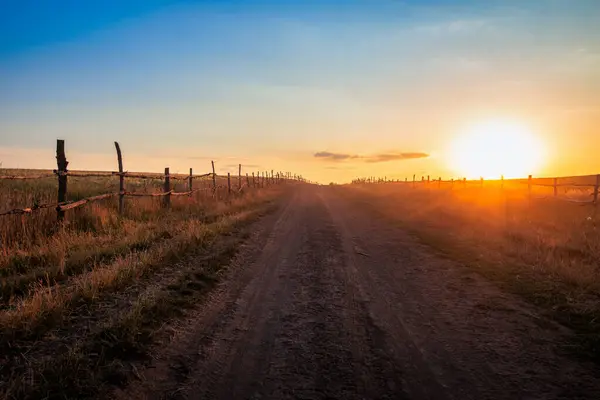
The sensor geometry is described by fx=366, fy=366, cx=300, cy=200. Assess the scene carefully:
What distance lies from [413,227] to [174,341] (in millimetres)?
11868

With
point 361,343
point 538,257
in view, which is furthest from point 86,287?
point 538,257

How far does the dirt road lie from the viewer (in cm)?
355

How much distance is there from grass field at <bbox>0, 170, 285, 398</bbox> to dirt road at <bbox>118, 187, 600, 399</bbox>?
513mm

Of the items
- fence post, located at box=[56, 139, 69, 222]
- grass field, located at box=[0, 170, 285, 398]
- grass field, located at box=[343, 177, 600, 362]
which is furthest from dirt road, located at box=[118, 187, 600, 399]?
fence post, located at box=[56, 139, 69, 222]

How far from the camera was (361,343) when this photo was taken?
176 inches

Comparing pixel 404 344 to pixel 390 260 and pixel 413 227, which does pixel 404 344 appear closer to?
pixel 390 260

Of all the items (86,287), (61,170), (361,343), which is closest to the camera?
(361,343)

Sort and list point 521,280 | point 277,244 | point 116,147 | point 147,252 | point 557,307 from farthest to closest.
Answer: point 116,147
point 277,244
point 147,252
point 521,280
point 557,307

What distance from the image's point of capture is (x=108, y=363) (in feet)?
12.4

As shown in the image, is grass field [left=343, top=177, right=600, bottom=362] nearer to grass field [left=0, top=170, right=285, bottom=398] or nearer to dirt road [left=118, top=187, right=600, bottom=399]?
dirt road [left=118, top=187, right=600, bottom=399]

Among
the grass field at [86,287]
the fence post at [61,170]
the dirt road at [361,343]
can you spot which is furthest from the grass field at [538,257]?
the fence post at [61,170]

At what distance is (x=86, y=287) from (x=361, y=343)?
13.9 feet

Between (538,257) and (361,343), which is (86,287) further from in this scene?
(538,257)

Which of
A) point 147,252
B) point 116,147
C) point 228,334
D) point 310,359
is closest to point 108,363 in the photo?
point 228,334
